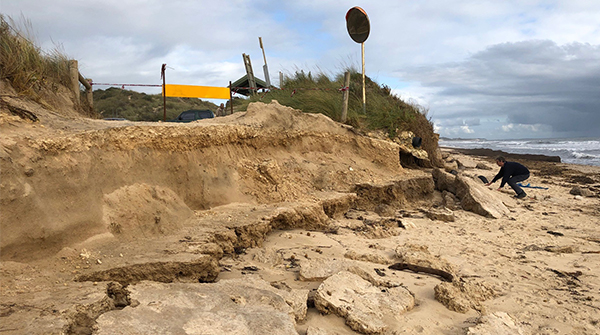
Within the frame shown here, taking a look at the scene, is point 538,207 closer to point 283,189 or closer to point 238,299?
point 283,189

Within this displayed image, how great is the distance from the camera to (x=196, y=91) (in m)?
8.88

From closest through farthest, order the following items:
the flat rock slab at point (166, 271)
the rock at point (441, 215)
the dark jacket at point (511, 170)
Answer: the flat rock slab at point (166, 271)
the rock at point (441, 215)
the dark jacket at point (511, 170)

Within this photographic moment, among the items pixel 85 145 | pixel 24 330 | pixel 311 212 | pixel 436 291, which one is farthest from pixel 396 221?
pixel 24 330

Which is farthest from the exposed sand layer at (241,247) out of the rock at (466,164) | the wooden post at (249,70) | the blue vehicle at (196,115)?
the wooden post at (249,70)

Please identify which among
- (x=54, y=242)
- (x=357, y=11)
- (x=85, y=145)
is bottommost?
(x=54, y=242)

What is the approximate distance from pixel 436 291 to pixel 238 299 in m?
1.91

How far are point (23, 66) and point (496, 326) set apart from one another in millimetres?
6052

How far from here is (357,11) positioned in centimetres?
976

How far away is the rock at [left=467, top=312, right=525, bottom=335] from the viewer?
306cm

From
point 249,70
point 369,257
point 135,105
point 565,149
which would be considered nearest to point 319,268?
point 369,257

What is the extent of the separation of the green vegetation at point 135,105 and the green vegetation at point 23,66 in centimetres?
2330

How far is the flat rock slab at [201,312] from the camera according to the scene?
247 cm

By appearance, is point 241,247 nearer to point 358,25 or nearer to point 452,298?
point 452,298

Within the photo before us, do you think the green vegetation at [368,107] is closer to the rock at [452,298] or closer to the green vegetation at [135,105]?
the rock at [452,298]
